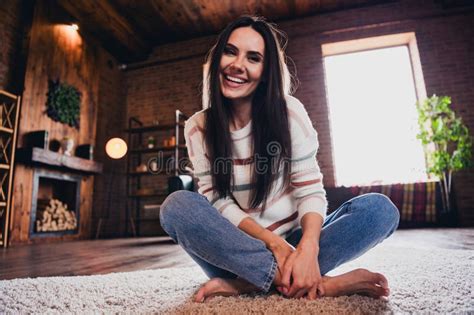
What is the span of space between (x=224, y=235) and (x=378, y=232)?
0.41 meters

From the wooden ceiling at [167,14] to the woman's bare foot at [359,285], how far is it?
434 cm

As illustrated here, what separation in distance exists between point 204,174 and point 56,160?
3.47 metres

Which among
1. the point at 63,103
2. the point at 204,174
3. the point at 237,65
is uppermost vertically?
the point at 63,103

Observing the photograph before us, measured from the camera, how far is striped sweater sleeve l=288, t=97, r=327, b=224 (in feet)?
2.82

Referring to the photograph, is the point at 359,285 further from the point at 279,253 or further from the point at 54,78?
the point at 54,78

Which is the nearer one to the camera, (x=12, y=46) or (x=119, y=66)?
(x=12, y=46)

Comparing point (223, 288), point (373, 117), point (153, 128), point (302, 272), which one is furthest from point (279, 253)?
point (153, 128)

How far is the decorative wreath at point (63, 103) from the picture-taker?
398 centimetres

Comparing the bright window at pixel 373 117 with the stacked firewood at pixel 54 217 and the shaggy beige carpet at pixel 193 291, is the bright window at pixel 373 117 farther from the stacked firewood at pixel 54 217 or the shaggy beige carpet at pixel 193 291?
the stacked firewood at pixel 54 217

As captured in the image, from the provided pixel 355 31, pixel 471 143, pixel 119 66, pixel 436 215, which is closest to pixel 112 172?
pixel 119 66

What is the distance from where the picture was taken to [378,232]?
81cm

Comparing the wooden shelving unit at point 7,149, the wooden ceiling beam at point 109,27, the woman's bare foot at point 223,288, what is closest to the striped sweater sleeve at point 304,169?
the woman's bare foot at point 223,288

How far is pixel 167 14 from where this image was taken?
15.0ft

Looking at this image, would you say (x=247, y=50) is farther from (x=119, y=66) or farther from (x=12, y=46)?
(x=119, y=66)
